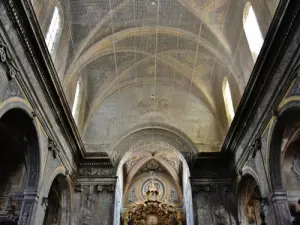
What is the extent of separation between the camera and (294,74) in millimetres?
7023

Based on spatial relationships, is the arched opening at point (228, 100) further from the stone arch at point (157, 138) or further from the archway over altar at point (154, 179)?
the archway over altar at point (154, 179)

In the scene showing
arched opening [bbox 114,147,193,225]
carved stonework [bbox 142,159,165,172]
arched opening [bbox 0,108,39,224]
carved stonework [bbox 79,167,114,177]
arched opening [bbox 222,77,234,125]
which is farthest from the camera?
carved stonework [bbox 142,159,165,172]

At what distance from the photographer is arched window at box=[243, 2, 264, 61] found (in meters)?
9.54

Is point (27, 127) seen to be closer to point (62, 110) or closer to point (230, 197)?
point (62, 110)

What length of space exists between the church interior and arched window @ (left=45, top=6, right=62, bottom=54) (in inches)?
1.7

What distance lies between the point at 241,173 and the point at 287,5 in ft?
20.6

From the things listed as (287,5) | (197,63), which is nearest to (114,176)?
(197,63)

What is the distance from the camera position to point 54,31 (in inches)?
403

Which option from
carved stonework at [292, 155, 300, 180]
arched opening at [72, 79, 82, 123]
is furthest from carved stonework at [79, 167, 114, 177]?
carved stonework at [292, 155, 300, 180]

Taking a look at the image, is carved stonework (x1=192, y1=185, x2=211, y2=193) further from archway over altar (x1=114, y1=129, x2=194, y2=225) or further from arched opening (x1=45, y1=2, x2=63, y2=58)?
arched opening (x1=45, y1=2, x2=63, y2=58)

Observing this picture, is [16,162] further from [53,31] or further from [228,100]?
[228,100]

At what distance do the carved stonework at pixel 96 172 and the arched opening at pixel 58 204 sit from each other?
1.36 meters

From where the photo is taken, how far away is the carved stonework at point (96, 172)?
1289cm

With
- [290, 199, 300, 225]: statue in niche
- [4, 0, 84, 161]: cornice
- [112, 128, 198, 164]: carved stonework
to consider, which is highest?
[112, 128, 198, 164]: carved stonework
